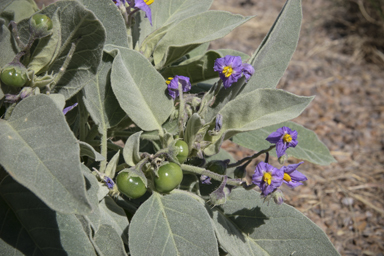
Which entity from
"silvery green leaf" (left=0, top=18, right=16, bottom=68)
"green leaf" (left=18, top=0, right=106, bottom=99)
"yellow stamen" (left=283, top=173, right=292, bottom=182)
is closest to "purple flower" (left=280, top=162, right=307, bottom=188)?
"yellow stamen" (left=283, top=173, right=292, bottom=182)

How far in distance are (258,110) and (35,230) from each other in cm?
85

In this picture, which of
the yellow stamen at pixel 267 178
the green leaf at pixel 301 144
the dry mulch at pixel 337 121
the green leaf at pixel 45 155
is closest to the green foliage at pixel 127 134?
the green leaf at pixel 45 155

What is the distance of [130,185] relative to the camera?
1.18m

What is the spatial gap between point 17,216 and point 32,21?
630mm

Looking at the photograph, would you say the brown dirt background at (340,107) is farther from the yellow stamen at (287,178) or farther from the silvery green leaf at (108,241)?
the silvery green leaf at (108,241)

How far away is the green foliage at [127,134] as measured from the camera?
3.25ft

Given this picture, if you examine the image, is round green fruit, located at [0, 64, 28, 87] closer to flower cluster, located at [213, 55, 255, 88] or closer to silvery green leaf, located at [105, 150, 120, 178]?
silvery green leaf, located at [105, 150, 120, 178]

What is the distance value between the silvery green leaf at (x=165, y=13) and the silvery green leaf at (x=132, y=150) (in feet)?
2.07

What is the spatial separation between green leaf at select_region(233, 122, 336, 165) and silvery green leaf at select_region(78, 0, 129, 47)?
691 millimetres

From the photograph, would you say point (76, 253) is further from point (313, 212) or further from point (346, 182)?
point (346, 182)

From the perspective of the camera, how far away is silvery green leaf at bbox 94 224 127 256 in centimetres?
122

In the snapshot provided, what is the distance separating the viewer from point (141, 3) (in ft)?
4.62

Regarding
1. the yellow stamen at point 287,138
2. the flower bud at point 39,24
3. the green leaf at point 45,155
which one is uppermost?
the flower bud at point 39,24

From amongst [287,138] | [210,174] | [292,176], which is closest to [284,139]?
[287,138]
